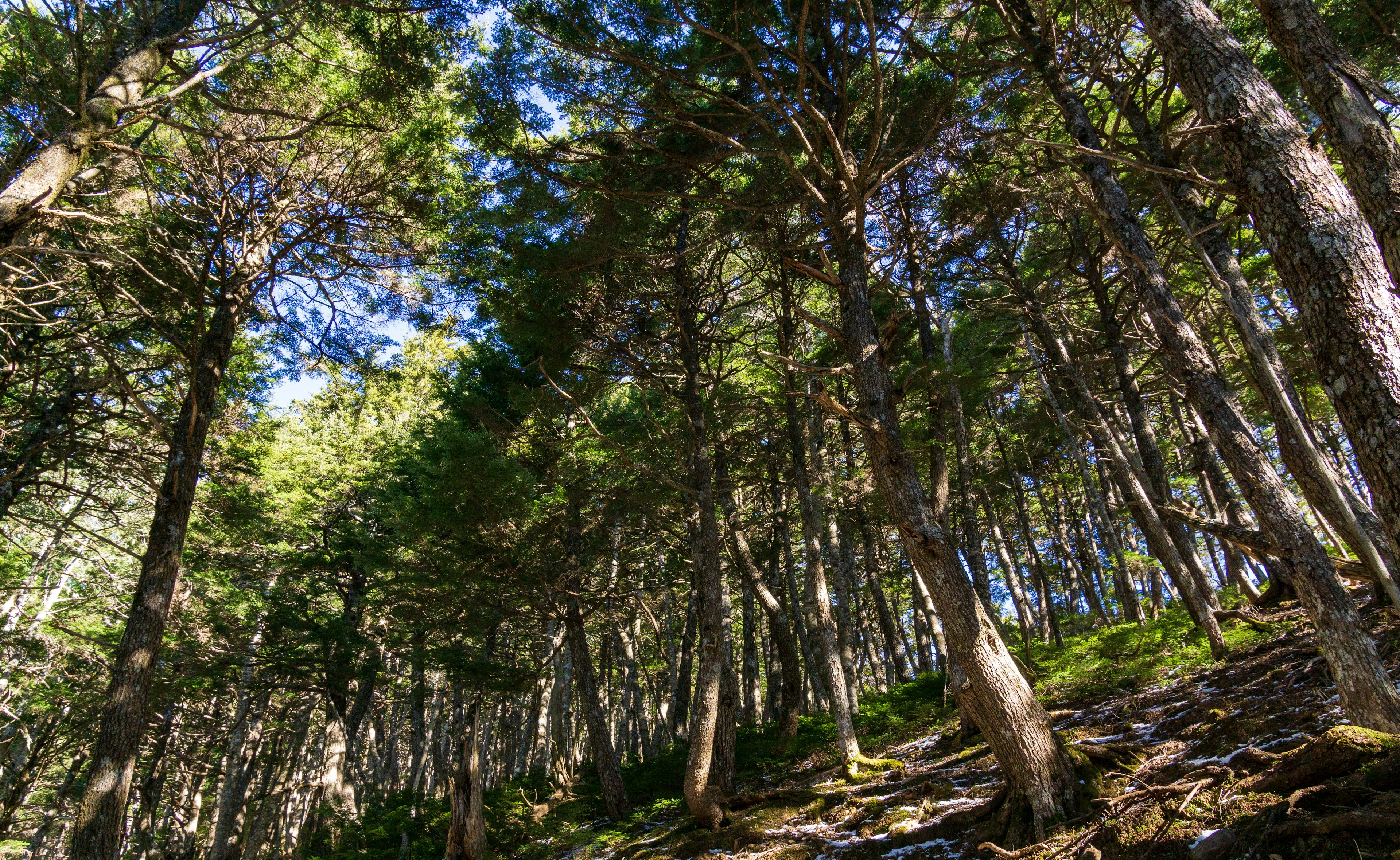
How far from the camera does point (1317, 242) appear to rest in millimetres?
2992

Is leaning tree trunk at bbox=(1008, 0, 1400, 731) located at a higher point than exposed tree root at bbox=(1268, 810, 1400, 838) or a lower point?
higher

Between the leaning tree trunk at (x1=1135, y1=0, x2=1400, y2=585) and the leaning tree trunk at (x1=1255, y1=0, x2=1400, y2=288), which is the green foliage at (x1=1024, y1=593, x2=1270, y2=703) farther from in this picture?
the leaning tree trunk at (x1=1255, y1=0, x2=1400, y2=288)

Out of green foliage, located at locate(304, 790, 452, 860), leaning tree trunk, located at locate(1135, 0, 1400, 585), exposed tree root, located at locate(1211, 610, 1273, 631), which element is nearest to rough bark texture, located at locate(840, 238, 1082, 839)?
leaning tree trunk, located at locate(1135, 0, 1400, 585)

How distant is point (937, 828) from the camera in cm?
536

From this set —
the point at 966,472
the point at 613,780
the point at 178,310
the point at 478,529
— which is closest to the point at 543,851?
the point at 613,780

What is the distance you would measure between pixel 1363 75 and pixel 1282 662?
605cm

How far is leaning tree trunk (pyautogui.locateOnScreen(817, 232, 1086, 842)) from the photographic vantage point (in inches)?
177

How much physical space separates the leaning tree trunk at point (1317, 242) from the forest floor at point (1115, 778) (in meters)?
1.60

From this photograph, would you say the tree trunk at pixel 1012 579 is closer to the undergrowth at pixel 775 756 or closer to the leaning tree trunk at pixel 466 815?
the undergrowth at pixel 775 756

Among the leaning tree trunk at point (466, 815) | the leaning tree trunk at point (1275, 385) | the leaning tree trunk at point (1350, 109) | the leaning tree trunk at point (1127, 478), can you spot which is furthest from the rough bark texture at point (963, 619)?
the leaning tree trunk at point (466, 815)

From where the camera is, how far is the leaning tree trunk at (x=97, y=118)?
172 inches

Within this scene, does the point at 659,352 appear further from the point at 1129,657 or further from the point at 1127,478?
the point at 1129,657

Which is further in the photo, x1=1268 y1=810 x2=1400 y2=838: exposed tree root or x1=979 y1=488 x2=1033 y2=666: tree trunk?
x1=979 y1=488 x2=1033 y2=666: tree trunk

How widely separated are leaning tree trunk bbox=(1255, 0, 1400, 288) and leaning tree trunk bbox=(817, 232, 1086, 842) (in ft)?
10.3
